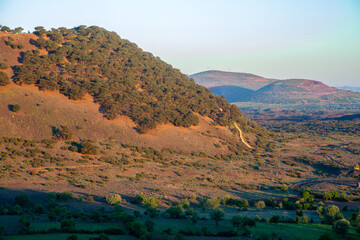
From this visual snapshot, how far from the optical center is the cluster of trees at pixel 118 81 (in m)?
55.8

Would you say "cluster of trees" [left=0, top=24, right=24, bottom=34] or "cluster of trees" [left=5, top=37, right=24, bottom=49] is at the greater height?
"cluster of trees" [left=0, top=24, right=24, bottom=34]

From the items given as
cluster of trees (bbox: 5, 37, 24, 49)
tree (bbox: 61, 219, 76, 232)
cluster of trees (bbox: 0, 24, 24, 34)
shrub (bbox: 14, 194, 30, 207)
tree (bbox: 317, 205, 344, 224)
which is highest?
cluster of trees (bbox: 0, 24, 24, 34)

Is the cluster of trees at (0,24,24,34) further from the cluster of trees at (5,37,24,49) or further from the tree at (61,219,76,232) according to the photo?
the tree at (61,219,76,232)

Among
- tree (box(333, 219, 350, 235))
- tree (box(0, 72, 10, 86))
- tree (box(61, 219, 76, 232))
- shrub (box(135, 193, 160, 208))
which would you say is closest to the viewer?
tree (box(61, 219, 76, 232))

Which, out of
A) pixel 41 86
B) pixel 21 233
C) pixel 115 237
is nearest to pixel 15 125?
pixel 41 86

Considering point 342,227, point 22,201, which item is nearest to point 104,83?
point 22,201

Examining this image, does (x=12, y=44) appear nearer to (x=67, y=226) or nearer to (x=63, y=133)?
(x=63, y=133)

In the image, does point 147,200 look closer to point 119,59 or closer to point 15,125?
point 15,125

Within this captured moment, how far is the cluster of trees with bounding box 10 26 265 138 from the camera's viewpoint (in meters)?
55.8

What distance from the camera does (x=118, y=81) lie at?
2527 inches

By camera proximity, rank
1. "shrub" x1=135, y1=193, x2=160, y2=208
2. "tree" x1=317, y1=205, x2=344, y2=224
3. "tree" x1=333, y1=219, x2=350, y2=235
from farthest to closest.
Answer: "shrub" x1=135, y1=193, x2=160, y2=208 → "tree" x1=317, y1=205, x2=344, y2=224 → "tree" x1=333, y1=219, x2=350, y2=235

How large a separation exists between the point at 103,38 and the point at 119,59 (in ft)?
48.6

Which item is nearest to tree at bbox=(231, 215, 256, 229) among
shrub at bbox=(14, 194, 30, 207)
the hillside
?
the hillside

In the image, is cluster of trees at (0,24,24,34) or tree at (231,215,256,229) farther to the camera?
cluster of trees at (0,24,24,34)
